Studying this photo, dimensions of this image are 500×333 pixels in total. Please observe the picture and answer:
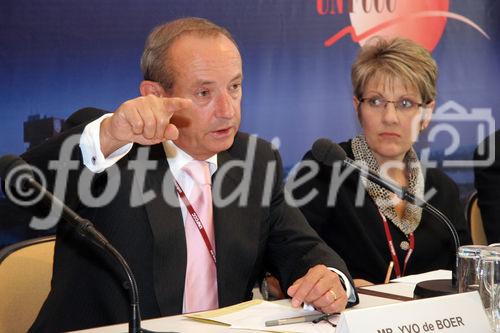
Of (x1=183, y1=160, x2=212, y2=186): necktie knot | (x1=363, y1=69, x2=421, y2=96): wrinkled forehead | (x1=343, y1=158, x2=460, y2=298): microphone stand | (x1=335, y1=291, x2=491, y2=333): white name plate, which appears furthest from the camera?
(x1=363, y1=69, x2=421, y2=96): wrinkled forehead

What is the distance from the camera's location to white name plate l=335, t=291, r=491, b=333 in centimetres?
152

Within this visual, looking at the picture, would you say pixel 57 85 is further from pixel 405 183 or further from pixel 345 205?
pixel 405 183

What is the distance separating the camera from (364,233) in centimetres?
308

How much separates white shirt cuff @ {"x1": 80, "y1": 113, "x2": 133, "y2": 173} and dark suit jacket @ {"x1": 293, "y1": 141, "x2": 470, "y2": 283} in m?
1.27

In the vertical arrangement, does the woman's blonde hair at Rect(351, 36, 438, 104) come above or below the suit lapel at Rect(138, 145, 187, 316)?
above

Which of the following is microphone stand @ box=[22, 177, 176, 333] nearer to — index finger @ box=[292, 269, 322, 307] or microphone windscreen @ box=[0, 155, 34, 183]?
microphone windscreen @ box=[0, 155, 34, 183]

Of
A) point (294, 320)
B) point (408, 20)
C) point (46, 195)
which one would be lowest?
point (294, 320)

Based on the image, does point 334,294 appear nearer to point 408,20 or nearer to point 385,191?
point 385,191

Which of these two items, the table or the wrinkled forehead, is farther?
the wrinkled forehead

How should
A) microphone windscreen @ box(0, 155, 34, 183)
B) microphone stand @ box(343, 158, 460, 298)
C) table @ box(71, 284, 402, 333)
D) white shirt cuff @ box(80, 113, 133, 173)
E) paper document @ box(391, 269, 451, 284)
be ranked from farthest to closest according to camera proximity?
paper document @ box(391, 269, 451, 284) → microphone stand @ box(343, 158, 460, 298) → white shirt cuff @ box(80, 113, 133, 173) → table @ box(71, 284, 402, 333) → microphone windscreen @ box(0, 155, 34, 183)

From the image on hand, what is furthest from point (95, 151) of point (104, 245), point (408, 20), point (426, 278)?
point (408, 20)

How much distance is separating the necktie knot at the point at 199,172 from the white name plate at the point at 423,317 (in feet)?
2.98

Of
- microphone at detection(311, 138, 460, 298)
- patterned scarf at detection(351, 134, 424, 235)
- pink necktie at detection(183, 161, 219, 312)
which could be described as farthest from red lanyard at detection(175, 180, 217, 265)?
patterned scarf at detection(351, 134, 424, 235)

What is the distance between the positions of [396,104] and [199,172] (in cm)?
120
